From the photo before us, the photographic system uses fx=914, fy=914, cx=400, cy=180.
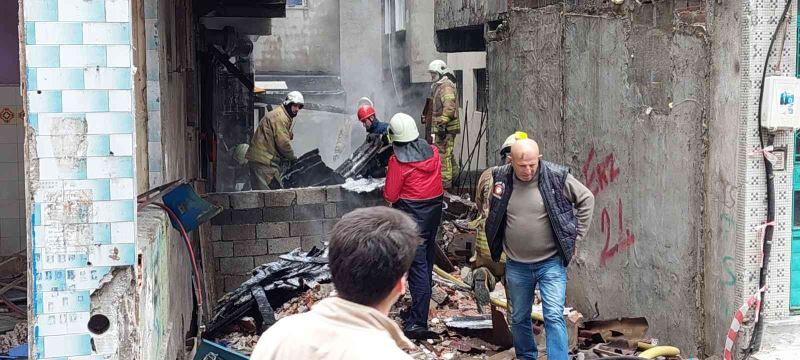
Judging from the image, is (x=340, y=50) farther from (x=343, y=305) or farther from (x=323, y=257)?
(x=343, y=305)

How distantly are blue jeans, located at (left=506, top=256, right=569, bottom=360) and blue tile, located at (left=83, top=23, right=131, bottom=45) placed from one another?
3.52 m

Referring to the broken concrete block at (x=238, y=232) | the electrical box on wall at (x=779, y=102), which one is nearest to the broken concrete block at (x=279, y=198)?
the broken concrete block at (x=238, y=232)

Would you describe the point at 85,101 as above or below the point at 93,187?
above

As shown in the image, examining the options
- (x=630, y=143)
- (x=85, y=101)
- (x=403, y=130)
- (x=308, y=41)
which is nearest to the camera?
(x=85, y=101)

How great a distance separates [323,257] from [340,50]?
24942mm

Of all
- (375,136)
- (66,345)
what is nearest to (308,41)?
(375,136)

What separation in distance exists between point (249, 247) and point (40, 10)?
288 inches

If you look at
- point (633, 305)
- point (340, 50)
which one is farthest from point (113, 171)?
point (340, 50)

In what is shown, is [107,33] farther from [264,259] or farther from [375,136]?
[375,136]

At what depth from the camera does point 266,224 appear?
11.5 meters

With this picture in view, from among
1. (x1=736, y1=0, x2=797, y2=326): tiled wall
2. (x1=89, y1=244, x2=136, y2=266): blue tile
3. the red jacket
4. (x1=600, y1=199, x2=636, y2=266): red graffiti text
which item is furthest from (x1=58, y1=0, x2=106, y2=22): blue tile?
(x1=600, y1=199, x2=636, y2=266): red graffiti text

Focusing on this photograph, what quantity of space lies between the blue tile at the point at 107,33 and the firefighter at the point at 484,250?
3.44 metres

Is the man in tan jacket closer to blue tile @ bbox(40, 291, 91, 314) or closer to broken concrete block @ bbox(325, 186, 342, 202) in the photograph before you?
blue tile @ bbox(40, 291, 91, 314)

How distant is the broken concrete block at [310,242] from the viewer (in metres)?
11.7
